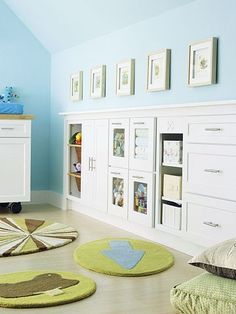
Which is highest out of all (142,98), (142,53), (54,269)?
(142,53)

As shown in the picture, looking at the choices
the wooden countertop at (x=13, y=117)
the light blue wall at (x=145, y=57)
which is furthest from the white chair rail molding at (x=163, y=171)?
the wooden countertop at (x=13, y=117)

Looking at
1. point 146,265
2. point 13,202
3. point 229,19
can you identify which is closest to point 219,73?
point 229,19

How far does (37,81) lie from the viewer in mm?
5855

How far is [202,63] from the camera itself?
3.49m

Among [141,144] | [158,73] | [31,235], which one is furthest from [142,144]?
[31,235]

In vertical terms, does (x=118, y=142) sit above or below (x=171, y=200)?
above

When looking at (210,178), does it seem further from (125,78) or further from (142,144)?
(125,78)

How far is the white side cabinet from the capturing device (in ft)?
16.7

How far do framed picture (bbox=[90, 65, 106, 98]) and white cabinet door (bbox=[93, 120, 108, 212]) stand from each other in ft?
1.00

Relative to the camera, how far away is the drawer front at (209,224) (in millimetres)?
3143

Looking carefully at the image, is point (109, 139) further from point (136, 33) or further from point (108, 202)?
point (136, 33)

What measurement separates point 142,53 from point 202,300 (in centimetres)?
244

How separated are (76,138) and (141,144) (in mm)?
1330

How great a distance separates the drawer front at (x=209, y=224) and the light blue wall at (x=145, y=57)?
0.74 metres
